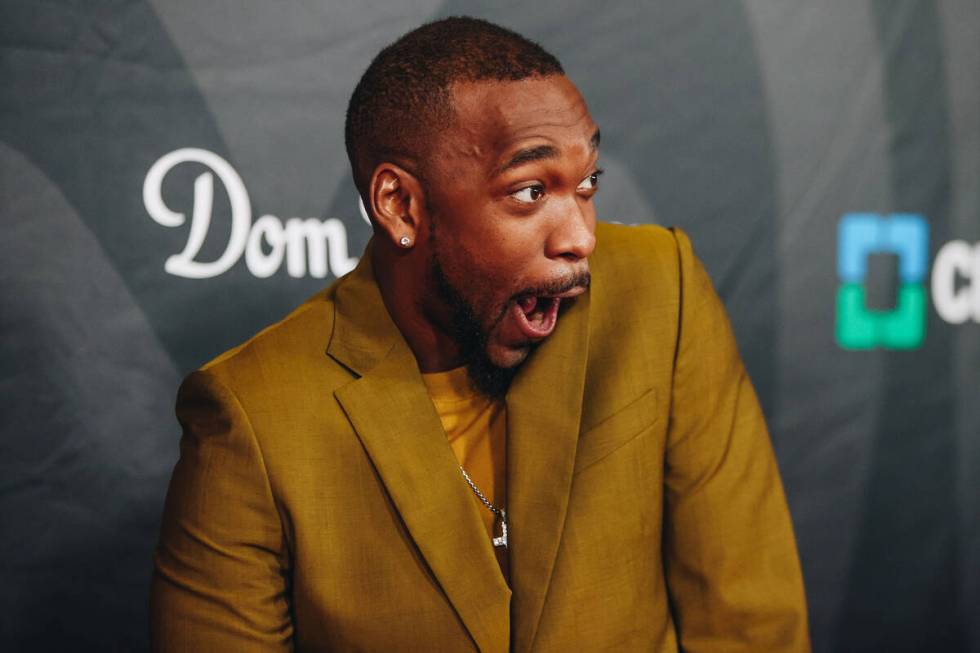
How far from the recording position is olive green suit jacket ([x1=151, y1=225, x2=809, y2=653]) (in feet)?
3.80

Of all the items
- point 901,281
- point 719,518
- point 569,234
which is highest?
point 569,234

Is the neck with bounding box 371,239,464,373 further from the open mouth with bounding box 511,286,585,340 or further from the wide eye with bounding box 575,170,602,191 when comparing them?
the wide eye with bounding box 575,170,602,191

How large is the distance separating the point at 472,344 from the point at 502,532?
242 millimetres

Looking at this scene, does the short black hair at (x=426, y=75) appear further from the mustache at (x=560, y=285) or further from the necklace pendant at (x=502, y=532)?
the necklace pendant at (x=502, y=532)

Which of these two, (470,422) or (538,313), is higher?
(538,313)

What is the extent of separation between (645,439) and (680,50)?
0.93 metres

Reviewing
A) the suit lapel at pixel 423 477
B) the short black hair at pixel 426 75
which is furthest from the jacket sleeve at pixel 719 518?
the short black hair at pixel 426 75

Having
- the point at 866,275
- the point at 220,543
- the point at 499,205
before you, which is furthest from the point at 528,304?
the point at 866,275

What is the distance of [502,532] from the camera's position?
4.01ft

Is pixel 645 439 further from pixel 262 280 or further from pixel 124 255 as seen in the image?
pixel 124 255

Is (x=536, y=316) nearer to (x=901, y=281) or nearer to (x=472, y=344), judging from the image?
(x=472, y=344)

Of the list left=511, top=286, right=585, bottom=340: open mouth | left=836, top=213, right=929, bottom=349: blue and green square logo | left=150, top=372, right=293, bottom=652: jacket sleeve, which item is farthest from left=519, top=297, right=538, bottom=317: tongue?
left=836, top=213, right=929, bottom=349: blue and green square logo

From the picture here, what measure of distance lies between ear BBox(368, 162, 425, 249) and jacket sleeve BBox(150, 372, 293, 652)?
0.28 metres

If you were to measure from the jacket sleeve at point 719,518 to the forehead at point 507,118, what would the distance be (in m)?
0.29
